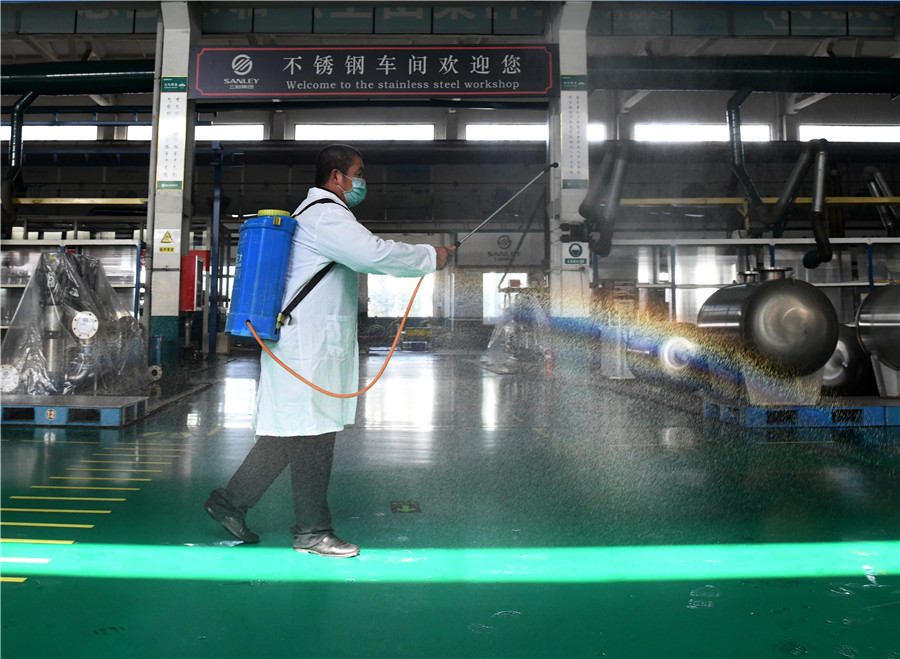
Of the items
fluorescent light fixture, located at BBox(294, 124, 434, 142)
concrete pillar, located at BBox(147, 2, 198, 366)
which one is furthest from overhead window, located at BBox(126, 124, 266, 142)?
concrete pillar, located at BBox(147, 2, 198, 366)

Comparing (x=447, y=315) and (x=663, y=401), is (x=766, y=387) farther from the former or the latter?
(x=447, y=315)

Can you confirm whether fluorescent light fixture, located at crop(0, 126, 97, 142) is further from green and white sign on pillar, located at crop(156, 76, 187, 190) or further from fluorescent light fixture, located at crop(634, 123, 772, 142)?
fluorescent light fixture, located at crop(634, 123, 772, 142)

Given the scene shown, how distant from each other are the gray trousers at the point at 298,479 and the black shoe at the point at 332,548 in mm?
19

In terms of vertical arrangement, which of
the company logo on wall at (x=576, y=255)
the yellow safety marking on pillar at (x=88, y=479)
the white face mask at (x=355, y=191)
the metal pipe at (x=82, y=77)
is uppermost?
the metal pipe at (x=82, y=77)

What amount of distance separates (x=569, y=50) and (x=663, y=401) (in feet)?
14.7

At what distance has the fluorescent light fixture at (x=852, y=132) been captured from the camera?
15.1 m

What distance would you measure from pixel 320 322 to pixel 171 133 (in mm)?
6385

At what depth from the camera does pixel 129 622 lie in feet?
5.50

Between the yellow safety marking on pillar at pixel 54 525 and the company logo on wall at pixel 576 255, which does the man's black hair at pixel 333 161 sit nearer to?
the yellow safety marking on pillar at pixel 54 525

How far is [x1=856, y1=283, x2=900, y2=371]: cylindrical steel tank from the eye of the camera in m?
4.89

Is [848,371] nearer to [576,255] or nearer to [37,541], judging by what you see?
[576,255]

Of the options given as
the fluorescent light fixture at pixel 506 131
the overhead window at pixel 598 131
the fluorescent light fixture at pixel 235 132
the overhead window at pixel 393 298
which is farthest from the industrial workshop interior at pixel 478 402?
the overhead window at pixel 393 298

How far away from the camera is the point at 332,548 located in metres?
2.18

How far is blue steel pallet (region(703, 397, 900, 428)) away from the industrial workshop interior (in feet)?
0.07
